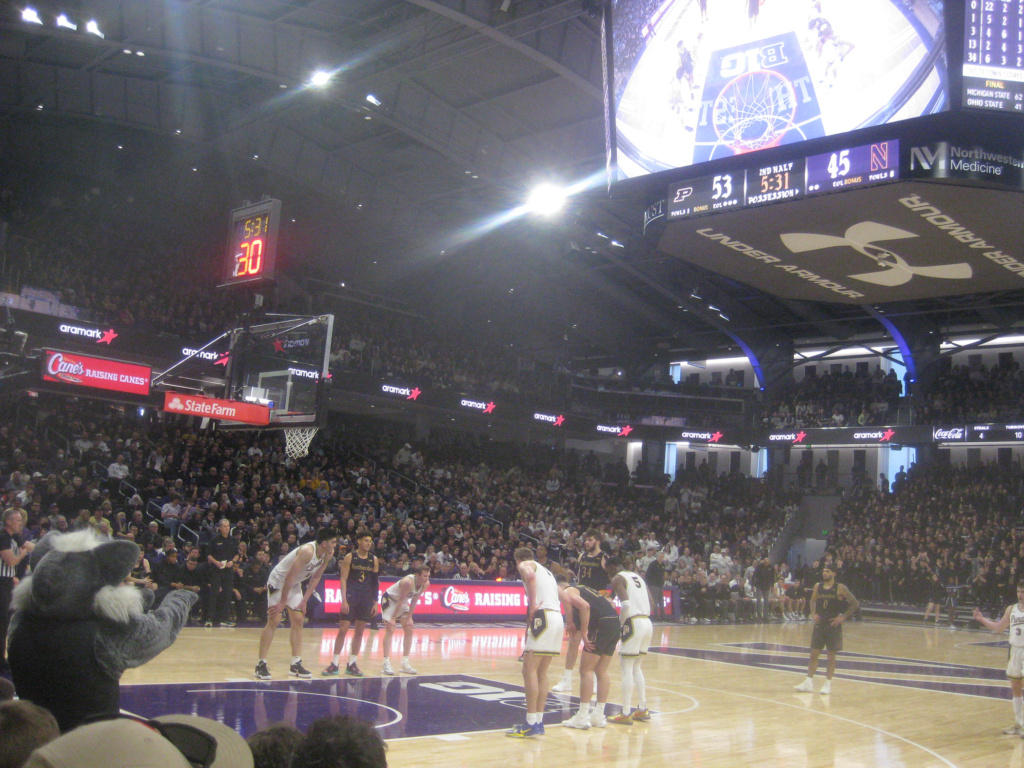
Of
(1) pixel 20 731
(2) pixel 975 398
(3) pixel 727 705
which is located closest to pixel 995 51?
(3) pixel 727 705

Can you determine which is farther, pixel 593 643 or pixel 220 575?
pixel 220 575

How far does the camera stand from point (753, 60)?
12148 mm

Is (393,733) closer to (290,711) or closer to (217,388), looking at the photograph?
(290,711)

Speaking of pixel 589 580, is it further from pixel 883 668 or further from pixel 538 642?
pixel 883 668

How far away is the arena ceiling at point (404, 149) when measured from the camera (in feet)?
61.3

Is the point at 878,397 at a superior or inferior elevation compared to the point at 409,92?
inferior

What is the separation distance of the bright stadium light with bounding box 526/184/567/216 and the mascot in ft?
68.7

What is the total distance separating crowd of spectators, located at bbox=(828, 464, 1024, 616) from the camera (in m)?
26.2

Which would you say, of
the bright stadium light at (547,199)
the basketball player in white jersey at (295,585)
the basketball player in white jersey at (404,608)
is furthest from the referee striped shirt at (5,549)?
the bright stadium light at (547,199)

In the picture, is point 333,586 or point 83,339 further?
point 83,339

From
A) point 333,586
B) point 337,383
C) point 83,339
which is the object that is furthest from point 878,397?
point 83,339

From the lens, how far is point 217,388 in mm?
21109

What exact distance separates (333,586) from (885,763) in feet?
38.2

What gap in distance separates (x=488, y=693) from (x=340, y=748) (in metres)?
9.11
